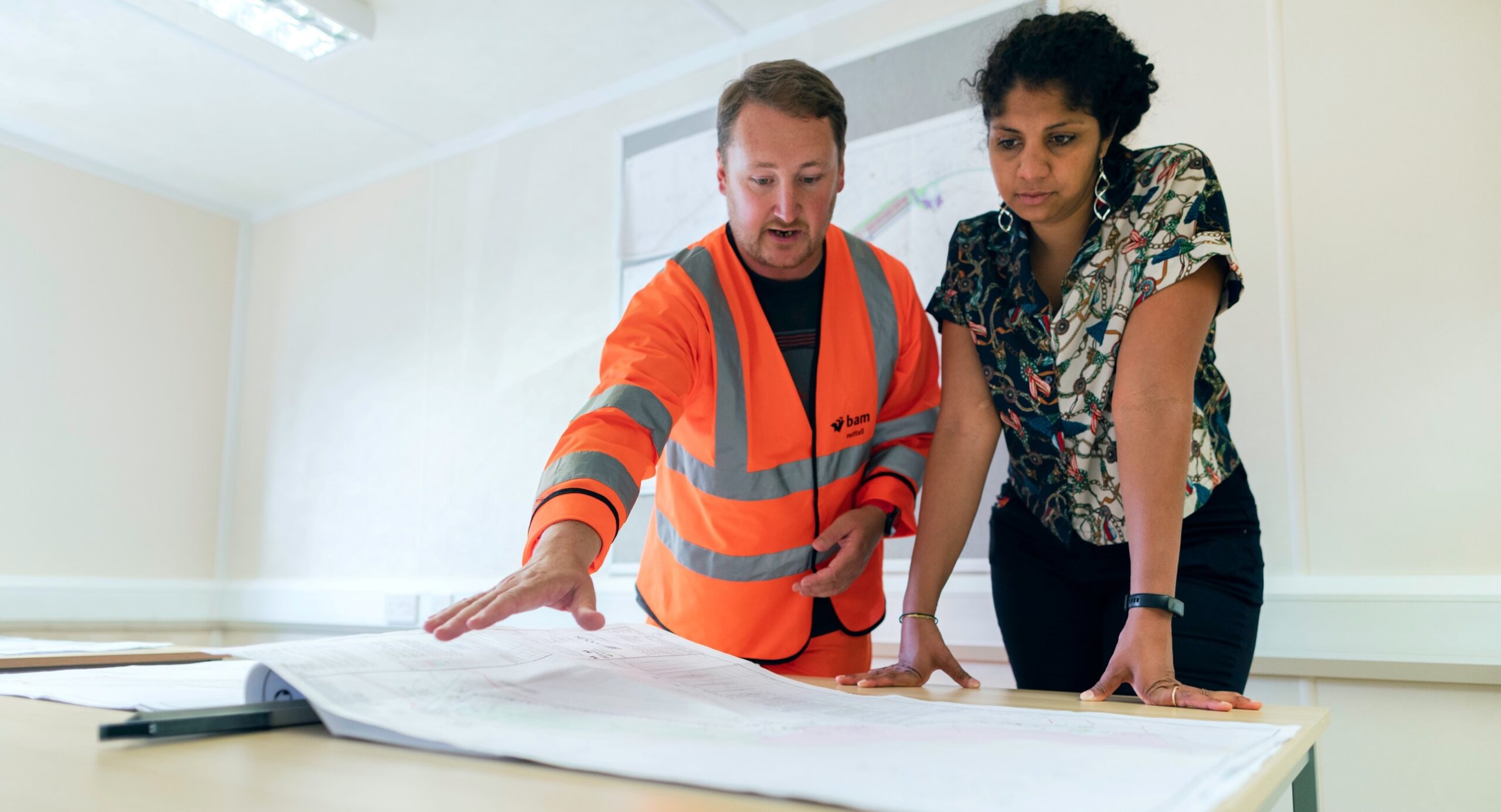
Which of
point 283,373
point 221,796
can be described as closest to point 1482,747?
point 221,796

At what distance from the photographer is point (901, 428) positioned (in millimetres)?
1508

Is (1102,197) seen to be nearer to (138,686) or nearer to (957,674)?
(957,674)

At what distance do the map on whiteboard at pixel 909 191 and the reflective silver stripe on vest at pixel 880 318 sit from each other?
0.57 metres

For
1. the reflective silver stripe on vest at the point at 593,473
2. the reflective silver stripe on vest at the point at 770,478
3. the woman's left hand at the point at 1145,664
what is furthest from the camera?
the reflective silver stripe on vest at the point at 770,478

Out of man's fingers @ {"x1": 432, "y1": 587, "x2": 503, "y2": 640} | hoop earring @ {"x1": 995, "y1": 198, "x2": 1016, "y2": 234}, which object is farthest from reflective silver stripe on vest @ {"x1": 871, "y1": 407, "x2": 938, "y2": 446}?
man's fingers @ {"x1": 432, "y1": 587, "x2": 503, "y2": 640}

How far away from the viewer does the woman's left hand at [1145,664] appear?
93cm

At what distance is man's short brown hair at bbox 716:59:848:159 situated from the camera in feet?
4.83

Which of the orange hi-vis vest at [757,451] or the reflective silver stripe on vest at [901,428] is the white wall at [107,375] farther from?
the reflective silver stripe on vest at [901,428]

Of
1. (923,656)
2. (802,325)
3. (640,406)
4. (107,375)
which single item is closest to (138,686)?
(640,406)

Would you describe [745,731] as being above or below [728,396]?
below

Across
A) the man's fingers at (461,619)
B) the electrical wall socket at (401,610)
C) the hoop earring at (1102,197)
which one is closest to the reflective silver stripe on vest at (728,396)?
the hoop earring at (1102,197)

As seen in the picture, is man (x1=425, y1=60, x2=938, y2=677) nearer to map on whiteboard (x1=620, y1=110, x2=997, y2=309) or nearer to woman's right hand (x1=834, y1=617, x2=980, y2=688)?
woman's right hand (x1=834, y1=617, x2=980, y2=688)

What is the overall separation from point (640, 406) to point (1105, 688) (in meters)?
0.60

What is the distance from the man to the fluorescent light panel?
5.13 feet
